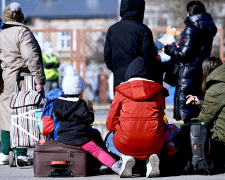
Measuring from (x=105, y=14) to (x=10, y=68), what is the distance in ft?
163

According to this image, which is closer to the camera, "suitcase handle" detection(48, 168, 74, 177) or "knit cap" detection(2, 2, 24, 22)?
"suitcase handle" detection(48, 168, 74, 177)

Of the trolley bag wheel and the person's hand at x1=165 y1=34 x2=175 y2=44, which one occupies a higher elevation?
the person's hand at x1=165 y1=34 x2=175 y2=44

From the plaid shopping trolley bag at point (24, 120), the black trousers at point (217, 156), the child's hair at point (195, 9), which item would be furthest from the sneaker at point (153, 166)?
the child's hair at point (195, 9)

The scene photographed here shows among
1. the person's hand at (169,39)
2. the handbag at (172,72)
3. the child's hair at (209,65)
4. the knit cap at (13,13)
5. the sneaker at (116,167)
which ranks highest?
the knit cap at (13,13)

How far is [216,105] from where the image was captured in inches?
272

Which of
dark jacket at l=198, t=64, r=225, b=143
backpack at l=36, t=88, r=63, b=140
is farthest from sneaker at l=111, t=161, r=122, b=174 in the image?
dark jacket at l=198, t=64, r=225, b=143

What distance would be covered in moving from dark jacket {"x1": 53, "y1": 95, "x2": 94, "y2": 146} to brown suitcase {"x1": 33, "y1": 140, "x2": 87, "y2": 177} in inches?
4.3

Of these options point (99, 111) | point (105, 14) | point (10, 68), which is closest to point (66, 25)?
point (105, 14)

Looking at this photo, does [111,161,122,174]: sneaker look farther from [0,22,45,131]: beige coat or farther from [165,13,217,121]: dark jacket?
[0,22,45,131]: beige coat

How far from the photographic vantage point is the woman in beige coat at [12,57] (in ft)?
24.4

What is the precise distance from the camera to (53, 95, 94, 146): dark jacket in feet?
21.6

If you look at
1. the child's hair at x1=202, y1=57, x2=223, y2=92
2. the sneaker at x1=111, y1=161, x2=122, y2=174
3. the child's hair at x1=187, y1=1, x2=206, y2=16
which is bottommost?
the sneaker at x1=111, y1=161, x2=122, y2=174

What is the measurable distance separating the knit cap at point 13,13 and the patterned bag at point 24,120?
1170mm

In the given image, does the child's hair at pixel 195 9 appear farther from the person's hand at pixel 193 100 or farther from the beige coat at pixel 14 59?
the beige coat at pixel 14 59
